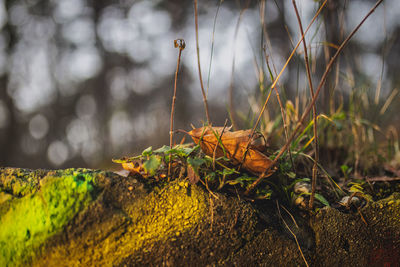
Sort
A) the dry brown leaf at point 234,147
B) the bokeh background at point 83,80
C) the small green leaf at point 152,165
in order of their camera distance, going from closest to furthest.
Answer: the small green leaf at point 152,165, the dry brown leaf at point 234,147, the bokeh background at point 83,80

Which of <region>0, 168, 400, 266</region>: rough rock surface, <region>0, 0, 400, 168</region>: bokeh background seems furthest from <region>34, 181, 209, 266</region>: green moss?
<region>0, 0, 400, 168</region>: bokeh background

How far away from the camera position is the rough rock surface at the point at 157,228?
72cm

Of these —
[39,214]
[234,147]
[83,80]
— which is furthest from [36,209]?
[83,80]

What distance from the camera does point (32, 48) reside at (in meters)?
8.11

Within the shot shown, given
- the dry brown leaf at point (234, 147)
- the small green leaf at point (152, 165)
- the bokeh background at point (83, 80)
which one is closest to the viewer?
the small green leaf at point (152, 165)

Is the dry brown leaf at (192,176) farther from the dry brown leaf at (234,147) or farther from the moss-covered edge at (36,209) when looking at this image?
the moss-covered edge at (36,209)

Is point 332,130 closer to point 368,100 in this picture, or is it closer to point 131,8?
point 368,100

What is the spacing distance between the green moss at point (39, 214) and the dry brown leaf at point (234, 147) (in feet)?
1.38

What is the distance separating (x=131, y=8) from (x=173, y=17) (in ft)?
5.22

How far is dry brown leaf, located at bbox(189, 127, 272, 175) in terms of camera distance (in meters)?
0.80

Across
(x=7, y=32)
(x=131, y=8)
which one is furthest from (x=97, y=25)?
(x=7, y=32)

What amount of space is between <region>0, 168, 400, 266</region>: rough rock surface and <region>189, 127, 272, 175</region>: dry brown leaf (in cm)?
14

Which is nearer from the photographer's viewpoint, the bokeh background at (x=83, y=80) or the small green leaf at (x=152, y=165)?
the small green leaf at (x=152, y=165)

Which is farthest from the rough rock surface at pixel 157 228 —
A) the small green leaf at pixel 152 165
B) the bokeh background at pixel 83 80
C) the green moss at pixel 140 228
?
the bokeh background at pixel 83 80
